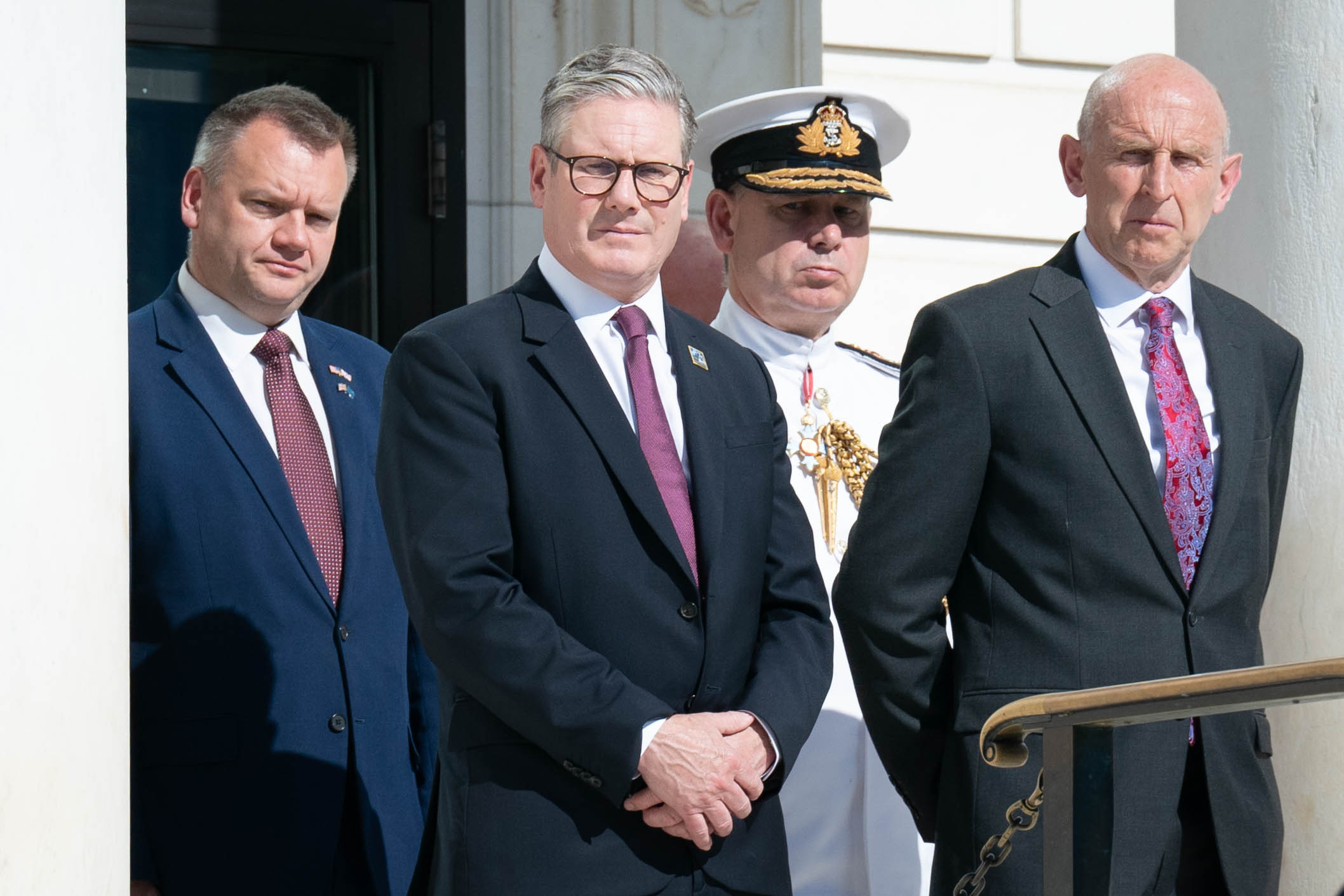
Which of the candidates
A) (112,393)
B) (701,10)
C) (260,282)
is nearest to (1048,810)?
(112,393)

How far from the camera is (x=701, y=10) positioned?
5.18 meters

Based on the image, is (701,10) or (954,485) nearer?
(954,485)

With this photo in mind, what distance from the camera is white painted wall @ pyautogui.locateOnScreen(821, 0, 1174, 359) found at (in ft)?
18.3

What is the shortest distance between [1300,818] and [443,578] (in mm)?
1816

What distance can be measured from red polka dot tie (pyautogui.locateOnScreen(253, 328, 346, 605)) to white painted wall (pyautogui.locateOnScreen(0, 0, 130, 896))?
0.95 meters

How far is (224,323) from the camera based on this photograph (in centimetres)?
339

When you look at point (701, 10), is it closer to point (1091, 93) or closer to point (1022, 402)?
point (1091, 93)

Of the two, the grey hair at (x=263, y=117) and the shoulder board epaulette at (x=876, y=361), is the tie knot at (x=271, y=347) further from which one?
the shoulder board epaulette at (x=876, y=361)

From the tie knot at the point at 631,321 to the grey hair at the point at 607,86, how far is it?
0.87ft

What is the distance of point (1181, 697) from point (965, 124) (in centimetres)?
→ 389

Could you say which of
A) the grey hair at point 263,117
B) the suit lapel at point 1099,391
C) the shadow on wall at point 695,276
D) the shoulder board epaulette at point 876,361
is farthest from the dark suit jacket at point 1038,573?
the shadow on wall at point 695,276

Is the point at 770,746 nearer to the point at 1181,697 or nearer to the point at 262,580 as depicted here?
the point at 1181,697

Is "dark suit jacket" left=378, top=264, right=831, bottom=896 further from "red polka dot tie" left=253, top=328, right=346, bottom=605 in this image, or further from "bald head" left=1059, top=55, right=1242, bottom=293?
"bald head" left=1059, top=55, right=1242, bottom=293

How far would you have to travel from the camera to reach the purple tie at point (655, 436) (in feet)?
9.23
